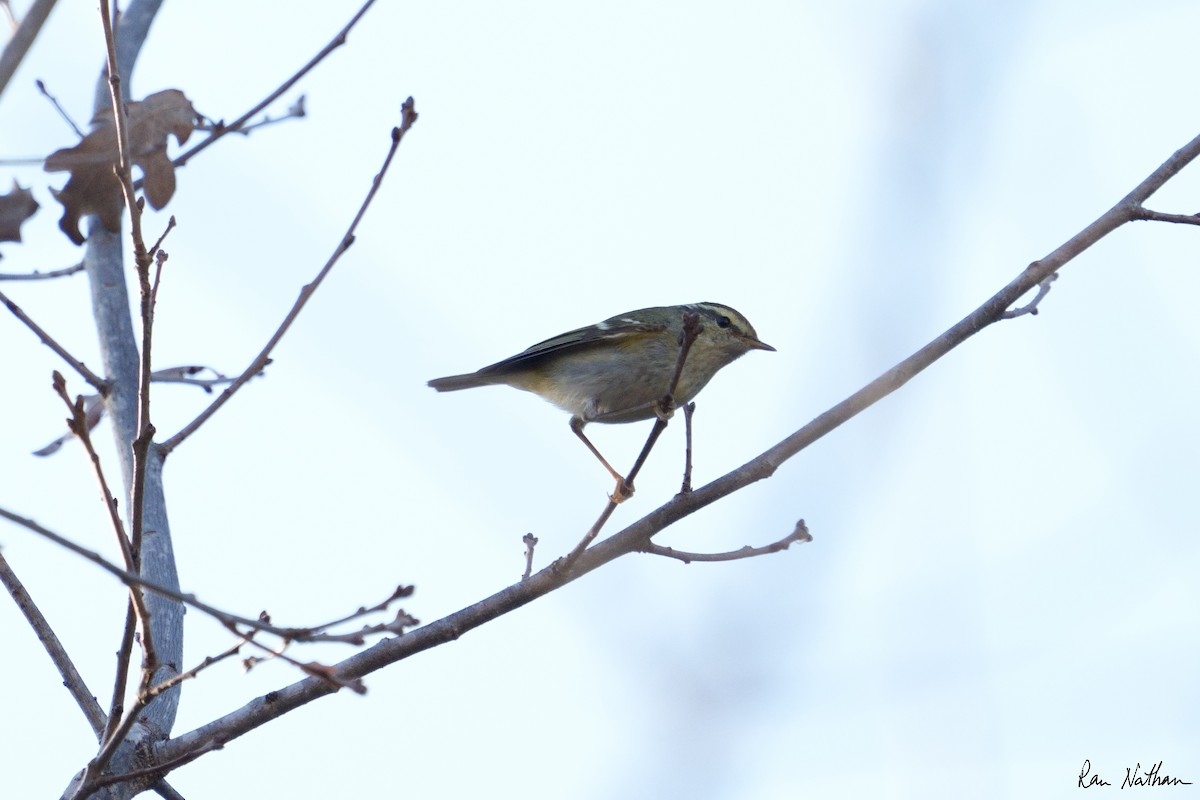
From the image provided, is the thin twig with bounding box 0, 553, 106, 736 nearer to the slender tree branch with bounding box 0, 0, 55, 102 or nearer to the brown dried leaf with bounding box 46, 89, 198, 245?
the slender tree branch with bounding box 0, 0, 55, 102

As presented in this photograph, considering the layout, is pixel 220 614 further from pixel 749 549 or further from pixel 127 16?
pixel 127 16

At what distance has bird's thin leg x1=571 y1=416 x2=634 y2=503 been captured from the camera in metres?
3.22

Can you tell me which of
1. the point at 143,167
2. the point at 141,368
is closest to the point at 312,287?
the point at 141,368

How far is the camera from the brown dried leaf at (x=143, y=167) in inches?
163

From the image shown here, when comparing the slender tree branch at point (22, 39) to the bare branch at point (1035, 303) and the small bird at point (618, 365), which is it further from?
the small bird at point (618, 365)

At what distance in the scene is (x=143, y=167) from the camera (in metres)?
4.20

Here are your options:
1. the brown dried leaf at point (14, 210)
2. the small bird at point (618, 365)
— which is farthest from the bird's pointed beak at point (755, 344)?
the brown dried leaf at point (14, 210)

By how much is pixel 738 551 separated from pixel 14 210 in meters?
2.43

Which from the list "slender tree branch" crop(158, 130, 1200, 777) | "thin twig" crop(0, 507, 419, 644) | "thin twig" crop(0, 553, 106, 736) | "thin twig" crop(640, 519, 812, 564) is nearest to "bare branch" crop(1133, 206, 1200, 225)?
"slender tree branch" crop(158, 130, 1200, 777)

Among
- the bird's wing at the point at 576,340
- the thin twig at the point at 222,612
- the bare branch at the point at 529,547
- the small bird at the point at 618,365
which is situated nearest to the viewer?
the thin twig at the point at 222,612

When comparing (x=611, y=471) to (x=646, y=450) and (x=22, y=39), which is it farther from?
(x=22, y=39)

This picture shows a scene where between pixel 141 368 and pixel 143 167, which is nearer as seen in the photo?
pixel 141 368

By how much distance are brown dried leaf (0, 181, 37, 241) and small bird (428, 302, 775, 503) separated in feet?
8.04

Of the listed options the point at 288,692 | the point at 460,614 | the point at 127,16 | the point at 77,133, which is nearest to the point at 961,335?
the point at 460,614
